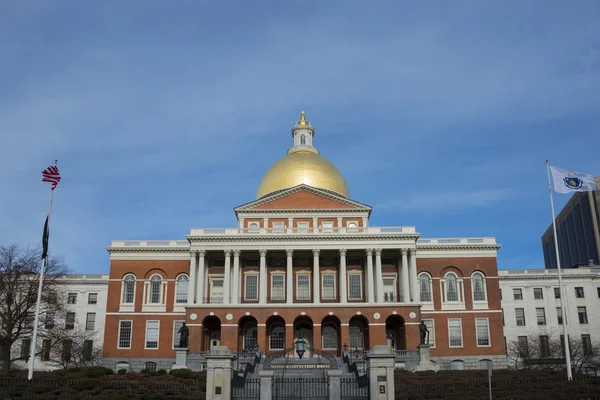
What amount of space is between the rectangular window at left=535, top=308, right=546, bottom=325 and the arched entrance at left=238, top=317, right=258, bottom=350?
35.1 meters

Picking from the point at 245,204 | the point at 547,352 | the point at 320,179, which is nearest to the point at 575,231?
the point at 547,352

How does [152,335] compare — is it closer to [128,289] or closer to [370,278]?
[128,289]

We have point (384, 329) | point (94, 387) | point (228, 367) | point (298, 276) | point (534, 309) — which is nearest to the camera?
point (228, 367)

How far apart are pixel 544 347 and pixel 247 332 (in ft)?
110

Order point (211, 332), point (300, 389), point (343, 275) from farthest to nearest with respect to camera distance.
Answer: point (211, 332)
point (343, 275)
point (300, 389)

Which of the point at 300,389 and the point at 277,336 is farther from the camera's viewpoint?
the point at 277,336

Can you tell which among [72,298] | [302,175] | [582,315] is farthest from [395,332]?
[72,298]

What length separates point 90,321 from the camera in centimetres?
7412

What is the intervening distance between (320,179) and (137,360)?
89.4ft

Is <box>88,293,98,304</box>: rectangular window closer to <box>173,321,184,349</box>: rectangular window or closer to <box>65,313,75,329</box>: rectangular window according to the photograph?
<box>65,313,75,329</box>: rectangular window

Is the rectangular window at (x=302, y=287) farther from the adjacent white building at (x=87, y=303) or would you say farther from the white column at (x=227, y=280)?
the adjacent white building at (x=87, y=303)

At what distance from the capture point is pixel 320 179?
232 feet

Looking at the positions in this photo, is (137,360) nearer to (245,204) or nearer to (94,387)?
(245,204)

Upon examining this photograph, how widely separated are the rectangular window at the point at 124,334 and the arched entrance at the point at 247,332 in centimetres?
1173
